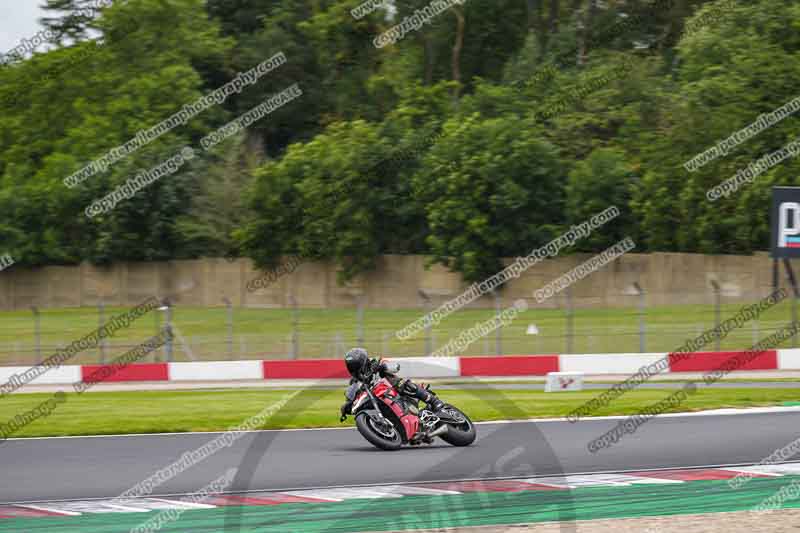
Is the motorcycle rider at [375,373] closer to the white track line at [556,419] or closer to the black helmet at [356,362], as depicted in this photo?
the black helmet at [356,362]

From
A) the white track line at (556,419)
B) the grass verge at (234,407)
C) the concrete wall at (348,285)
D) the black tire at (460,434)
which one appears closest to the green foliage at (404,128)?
the concrete wall at (348,285)

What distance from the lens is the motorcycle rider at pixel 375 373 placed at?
45.4 ft

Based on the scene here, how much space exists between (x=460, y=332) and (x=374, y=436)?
55.8ft

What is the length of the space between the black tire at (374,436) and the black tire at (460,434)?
528 mm

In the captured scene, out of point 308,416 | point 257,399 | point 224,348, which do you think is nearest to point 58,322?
point 224,348

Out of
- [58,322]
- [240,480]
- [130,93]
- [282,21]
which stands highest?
[282,21]

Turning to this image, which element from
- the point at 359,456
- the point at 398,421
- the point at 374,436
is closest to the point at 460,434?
the point at 398,421

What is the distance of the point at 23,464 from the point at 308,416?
207 inches

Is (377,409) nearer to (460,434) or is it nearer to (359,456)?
(359,456)

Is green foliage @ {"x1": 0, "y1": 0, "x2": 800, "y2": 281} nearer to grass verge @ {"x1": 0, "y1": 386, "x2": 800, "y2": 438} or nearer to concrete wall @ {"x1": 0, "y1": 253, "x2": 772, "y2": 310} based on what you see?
concrete wall @ {"x1": 0, "y1": 253, "x2": 772, "y2": 310}

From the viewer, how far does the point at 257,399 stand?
21906 mm

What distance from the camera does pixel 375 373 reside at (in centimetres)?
1396

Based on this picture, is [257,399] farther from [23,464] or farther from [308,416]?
[23,464]

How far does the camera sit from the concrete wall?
39.2 metres
